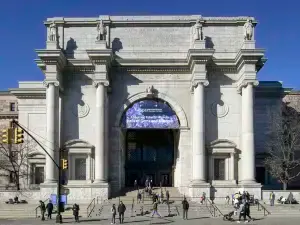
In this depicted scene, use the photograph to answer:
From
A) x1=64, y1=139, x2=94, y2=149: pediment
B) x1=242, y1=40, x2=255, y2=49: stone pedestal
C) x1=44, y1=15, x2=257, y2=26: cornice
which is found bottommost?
x1=64, y1=139, x2=94, y2=149: pediment

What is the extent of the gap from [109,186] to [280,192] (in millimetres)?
14755

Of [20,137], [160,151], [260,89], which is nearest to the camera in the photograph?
[20,137]

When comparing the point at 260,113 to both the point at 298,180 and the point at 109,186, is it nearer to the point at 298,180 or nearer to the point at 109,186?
the point at 298,180

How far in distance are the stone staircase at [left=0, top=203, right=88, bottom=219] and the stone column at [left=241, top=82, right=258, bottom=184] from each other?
14.5 meters

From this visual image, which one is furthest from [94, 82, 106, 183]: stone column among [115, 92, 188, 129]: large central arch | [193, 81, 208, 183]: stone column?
[193, 81, 208, 183]: stone column

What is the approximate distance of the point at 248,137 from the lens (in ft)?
158

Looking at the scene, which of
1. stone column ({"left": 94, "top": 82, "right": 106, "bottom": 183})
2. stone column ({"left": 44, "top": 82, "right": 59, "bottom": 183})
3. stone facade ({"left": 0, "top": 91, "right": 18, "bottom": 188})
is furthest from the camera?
stone facade ({"left": 0, "top": 91, "right": 18, "bottom": 188})

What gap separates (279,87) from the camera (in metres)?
56.2

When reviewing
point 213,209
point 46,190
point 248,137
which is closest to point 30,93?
point 46,190

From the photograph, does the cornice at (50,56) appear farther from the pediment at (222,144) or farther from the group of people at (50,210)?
the pediment at (222,144)

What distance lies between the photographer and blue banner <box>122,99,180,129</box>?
167 feet

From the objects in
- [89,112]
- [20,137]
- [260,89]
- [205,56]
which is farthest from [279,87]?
[20,137]

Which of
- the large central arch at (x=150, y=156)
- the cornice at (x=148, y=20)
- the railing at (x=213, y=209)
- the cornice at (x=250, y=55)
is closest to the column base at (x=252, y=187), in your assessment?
the railing at (x=213, y=209)

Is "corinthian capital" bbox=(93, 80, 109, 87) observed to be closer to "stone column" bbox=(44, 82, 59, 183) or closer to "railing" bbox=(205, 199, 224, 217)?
"stone column" bbox=(44, 82, 59, 183)
